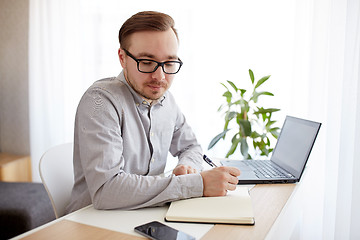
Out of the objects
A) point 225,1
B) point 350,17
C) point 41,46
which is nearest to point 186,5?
point 225,1

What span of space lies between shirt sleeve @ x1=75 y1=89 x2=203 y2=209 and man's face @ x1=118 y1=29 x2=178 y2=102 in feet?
0.55

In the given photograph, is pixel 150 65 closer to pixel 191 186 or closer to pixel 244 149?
pixel 191 186

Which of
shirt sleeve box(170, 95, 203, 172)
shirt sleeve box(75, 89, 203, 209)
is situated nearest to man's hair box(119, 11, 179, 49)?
shirt sleeve box(75, 89, 203, 209)

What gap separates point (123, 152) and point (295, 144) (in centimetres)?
73

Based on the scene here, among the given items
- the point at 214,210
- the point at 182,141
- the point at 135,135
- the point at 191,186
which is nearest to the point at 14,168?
the point at 182,141

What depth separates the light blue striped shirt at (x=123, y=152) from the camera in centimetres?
108

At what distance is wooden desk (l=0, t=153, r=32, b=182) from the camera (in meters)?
3.06

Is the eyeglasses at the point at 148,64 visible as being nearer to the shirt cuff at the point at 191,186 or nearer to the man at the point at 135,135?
the man at the point at 135,135

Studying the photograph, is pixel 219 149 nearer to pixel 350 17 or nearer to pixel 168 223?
pixel 350 17

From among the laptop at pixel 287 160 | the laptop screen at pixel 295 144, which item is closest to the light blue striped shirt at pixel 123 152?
the laptop at pixel 287 160

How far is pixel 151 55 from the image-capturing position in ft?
3.99

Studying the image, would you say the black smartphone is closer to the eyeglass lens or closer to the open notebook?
the open notebook

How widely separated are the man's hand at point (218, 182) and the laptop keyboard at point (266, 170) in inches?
12.1

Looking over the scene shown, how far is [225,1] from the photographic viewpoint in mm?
2588
